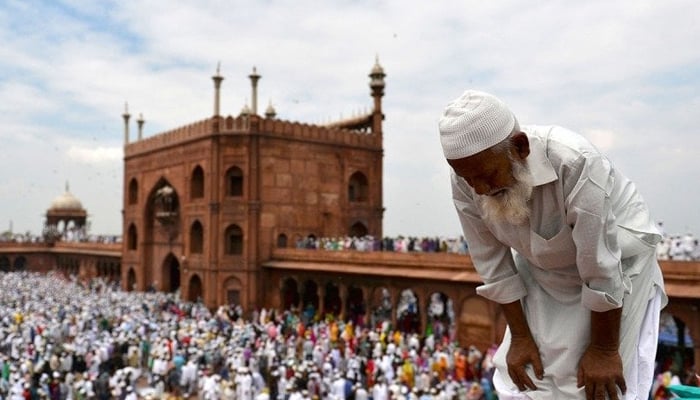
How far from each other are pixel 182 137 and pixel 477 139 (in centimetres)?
2681

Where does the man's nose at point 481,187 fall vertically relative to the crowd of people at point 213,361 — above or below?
above

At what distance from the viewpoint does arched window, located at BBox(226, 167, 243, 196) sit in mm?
25291

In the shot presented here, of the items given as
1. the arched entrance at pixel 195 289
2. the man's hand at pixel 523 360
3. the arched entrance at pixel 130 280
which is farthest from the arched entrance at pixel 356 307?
the man's hand at pixel 523 360

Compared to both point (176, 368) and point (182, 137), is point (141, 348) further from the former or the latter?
point (182, 137)

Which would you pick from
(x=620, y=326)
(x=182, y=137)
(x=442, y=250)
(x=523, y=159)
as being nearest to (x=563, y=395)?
(x=620, y=326)

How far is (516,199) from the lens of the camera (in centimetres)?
166

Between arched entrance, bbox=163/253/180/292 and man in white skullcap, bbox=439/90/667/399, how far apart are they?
28.6 metres

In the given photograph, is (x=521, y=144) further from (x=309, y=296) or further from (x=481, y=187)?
(x=309, y=296)

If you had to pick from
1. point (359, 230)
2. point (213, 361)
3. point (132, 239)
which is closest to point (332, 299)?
point (359, 230)

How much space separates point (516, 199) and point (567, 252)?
21 centimetres

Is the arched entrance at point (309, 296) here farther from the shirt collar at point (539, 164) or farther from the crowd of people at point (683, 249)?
the shirt collar at point (539, 164)

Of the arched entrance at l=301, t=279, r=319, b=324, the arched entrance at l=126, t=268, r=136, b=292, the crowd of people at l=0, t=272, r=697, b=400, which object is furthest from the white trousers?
the arched entrance at l=126, t=268, r=136, b=292

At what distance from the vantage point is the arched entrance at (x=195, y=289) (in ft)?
87.1

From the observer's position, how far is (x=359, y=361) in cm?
1362
